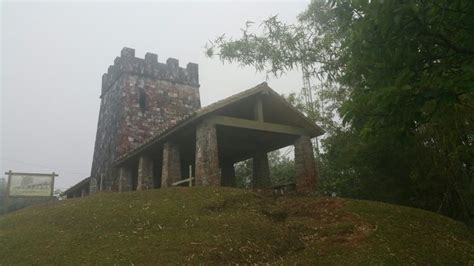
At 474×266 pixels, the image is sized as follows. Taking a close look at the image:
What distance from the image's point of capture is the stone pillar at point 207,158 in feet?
41.9

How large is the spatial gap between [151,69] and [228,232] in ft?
50.7

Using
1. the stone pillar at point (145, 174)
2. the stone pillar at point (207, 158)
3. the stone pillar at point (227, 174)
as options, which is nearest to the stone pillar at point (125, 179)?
the stone pillar at point (145, 174)

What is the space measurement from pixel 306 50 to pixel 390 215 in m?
12.0

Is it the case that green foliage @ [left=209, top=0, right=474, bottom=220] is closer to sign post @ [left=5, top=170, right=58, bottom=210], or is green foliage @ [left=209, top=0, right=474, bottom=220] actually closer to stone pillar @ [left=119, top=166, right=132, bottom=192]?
stone pillar @ [left=119, top=166, right=132, bottom=192]

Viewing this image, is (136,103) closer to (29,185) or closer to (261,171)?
(29,185)

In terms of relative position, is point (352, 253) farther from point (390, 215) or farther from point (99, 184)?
point (99, 184)

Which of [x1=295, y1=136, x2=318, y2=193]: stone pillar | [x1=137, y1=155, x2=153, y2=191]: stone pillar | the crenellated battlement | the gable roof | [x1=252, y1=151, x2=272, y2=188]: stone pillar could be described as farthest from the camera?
the crenellated battlement

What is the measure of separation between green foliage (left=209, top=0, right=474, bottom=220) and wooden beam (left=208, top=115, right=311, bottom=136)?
209 cm

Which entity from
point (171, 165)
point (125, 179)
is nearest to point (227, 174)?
point (125, 179)

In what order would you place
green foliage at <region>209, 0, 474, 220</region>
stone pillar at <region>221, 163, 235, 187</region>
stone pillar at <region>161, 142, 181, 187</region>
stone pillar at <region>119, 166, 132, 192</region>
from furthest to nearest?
stone pillar at <region>221, 163, 235, 187</region> → stone pillar at <region>119, 166, 132, 192</region> → stone pillar at <region>161, 142, 181, 187</region> → green foliage at <region>209, 0, 474, 220</region>

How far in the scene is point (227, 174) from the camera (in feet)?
64.6

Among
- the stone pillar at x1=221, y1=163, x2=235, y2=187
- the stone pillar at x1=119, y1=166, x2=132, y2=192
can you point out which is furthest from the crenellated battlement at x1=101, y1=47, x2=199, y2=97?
the stone pillar at x1=221, y1=163, x2=235, y2=187

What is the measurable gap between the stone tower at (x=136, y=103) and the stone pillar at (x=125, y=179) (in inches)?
26.9

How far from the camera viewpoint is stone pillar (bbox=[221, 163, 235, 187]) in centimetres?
1962
